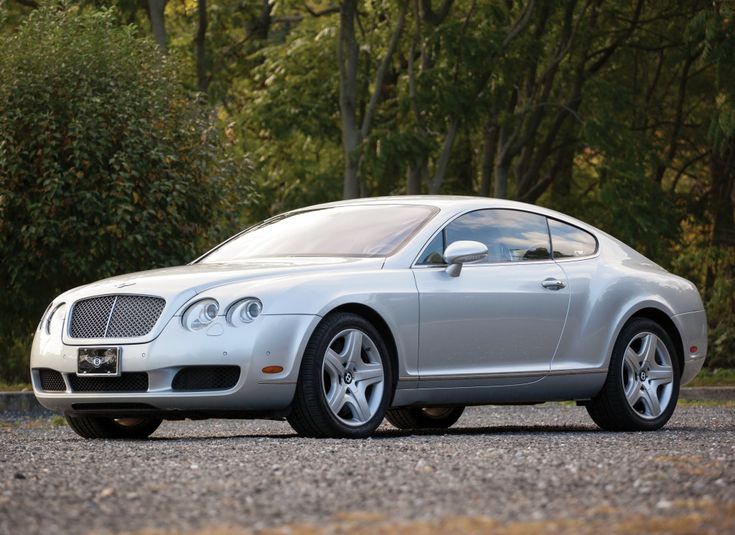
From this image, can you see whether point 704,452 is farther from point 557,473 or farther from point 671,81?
point 671,81

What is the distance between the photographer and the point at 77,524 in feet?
17.0

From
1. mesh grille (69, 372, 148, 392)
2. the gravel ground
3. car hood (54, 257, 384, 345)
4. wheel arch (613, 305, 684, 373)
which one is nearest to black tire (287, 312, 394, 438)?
the gravel ground

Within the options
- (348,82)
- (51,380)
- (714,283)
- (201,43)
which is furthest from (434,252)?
(201,43)

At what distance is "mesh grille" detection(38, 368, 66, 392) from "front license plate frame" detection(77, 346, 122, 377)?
0.27 metres

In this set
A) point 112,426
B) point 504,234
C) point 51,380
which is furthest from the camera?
point 504,234

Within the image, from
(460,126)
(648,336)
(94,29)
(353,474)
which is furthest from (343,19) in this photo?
(353,474)

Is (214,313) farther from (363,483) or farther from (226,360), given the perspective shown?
(363,483)

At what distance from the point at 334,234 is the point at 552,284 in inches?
56.3

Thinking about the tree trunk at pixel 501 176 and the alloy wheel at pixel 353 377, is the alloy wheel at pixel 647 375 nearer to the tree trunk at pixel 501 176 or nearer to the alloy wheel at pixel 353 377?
the alloy wheel at pixel 353 377

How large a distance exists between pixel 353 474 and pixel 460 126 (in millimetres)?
14827

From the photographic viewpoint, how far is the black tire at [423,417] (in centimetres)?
1125

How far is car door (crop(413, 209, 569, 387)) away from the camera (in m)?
9.28

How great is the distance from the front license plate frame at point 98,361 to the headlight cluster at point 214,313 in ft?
1.51

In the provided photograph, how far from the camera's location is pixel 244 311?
852cm
